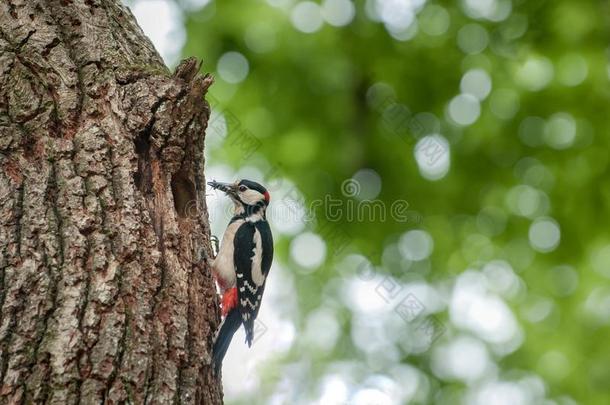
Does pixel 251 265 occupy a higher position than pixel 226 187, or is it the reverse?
pixel 226 187

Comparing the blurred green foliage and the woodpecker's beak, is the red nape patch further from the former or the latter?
the blurred green foliage

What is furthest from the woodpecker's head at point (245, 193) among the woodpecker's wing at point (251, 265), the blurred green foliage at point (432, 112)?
the blurred green foliage at point (432, 112)

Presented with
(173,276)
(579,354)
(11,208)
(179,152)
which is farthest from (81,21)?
(579,354)

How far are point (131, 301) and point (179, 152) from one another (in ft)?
2.49

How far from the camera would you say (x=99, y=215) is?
8.09ft

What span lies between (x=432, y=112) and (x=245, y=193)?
1826mm

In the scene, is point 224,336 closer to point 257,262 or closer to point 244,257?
point 244,257

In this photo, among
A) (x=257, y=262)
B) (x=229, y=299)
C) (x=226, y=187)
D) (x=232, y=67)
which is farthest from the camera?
(x=232, y=67)

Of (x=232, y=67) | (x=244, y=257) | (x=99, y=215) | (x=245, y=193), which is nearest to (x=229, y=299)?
(x=244, y=257)

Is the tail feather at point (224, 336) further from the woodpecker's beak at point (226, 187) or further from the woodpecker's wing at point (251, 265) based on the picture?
the woodpecker's beak at point (226, 187)

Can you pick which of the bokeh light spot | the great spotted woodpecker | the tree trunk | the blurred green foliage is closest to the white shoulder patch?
the great spotted woodpecker

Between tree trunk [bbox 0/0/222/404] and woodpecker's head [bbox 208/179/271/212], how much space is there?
1503 millimetres

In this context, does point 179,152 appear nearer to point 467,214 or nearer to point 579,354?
point 467,214

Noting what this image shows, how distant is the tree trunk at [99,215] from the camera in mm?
2119
